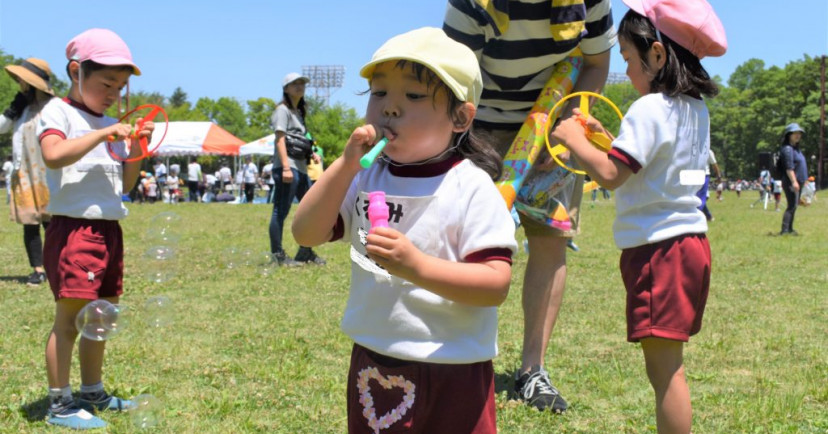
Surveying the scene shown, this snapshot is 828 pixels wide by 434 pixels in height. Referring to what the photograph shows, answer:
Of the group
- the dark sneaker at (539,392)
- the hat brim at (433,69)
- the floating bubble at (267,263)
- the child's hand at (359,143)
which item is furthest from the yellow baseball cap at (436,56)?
the floating bubble at (267,263)

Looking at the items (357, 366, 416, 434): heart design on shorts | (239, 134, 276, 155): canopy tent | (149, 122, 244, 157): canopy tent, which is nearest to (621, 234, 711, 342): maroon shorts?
(357, 366, 416, 434): heart design on shorts

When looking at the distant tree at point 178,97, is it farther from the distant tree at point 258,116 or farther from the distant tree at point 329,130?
the distant tree at point 329,130

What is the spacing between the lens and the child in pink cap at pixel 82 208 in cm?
349

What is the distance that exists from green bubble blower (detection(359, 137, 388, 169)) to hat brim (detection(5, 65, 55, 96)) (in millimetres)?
5016

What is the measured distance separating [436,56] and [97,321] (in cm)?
232

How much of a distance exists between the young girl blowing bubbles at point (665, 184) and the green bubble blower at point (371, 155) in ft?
3.34

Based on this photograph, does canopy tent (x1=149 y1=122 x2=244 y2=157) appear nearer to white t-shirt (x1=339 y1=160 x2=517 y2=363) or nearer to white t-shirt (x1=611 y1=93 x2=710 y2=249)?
white t-shirt (x1=611 y1=93 x2=710 y2=249)

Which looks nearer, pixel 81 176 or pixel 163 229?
pixel 81 176

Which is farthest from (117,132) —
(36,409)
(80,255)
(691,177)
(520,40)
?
(691,177)

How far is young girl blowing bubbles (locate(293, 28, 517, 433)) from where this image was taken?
195cm

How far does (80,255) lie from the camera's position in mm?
3533

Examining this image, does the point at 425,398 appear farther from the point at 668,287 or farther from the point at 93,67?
the point at 93,67

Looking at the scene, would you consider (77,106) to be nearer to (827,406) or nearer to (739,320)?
(827,406)

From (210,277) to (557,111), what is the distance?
17.6ft
